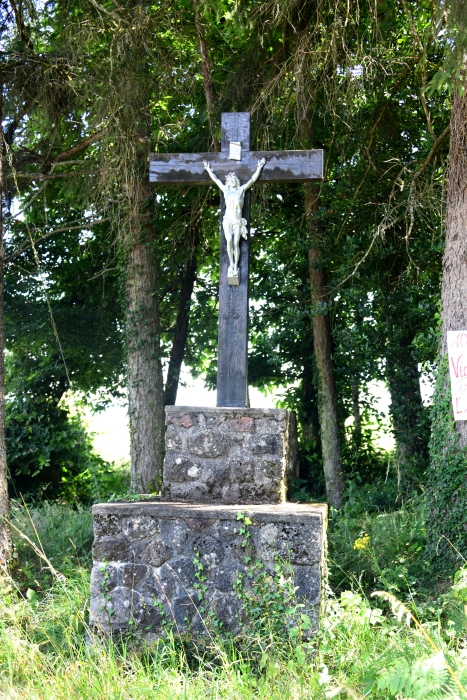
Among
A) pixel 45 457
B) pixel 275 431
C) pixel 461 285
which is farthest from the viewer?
pixel 45 457

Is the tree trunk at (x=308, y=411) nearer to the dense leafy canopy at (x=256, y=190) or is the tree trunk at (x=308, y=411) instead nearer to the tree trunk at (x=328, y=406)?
the dense leafy canopy at (x=256, y=190)

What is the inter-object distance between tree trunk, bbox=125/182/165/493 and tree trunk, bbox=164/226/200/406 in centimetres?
206

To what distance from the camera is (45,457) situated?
11.3 m

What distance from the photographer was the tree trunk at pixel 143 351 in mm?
9133

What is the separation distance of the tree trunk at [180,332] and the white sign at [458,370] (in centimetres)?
587

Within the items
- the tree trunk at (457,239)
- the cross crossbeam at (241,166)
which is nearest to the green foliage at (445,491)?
the tree trunk at (457,239)

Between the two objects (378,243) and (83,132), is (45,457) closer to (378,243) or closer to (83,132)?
(83,132)

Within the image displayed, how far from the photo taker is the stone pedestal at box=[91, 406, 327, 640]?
484 cm

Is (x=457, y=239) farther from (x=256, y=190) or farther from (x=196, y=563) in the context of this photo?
(x=196, y=563)

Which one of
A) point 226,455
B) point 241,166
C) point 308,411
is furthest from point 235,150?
point 308,411

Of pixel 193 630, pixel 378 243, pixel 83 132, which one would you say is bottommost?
pixel 193 630

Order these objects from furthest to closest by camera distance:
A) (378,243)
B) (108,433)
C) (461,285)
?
(108,433), (378,243), (461,285)

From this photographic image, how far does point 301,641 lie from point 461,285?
3.42 m

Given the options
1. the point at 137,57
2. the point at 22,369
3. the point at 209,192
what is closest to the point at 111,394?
the point at 22,369
